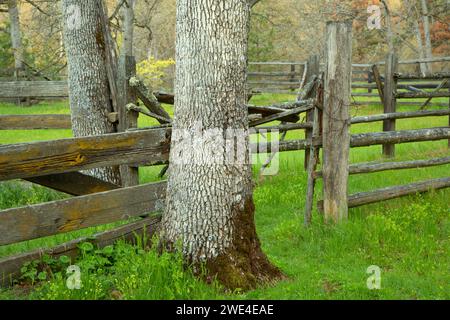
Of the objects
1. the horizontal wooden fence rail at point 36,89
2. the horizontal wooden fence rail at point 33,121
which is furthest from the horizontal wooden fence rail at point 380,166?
the horizontal wooden fence rail at point 36,89

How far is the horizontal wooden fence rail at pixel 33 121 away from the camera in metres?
9.70

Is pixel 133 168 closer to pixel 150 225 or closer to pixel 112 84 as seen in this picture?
pixel 150 225

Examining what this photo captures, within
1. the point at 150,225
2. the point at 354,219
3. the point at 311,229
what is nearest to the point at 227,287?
the point at 150,225

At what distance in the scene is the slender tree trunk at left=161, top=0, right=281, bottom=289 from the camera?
15.3ft

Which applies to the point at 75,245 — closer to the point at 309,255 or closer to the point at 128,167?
the point at 128,167

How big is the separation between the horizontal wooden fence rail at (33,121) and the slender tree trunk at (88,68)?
7.72 feet

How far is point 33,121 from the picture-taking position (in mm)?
9820

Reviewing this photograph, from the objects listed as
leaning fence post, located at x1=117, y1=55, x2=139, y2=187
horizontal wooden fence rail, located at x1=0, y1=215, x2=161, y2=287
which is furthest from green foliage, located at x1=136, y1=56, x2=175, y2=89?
horizontal wooden fence rail, located at x1=0, y1=215, x2=161, y2=287

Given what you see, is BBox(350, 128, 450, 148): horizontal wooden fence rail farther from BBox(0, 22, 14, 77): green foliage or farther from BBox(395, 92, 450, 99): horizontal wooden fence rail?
BBox(0, 22, 14, 77): green foliage

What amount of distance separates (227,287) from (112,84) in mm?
3923

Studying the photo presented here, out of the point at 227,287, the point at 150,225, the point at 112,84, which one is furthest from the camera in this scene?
the point at 112,84

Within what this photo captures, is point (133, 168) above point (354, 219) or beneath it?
above
